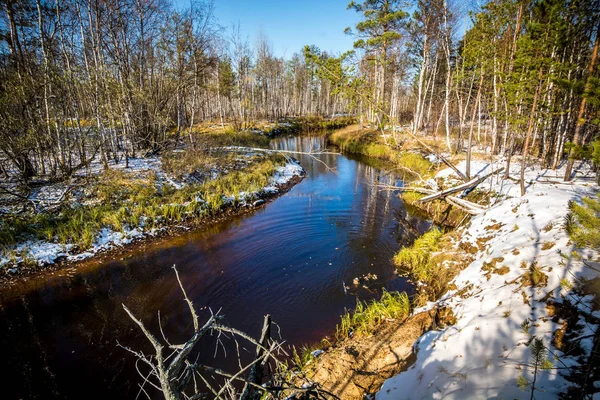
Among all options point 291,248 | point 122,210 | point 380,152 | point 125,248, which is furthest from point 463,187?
point 380,152

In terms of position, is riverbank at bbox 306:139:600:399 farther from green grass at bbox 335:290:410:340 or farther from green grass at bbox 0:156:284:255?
green grass at bbox 0:156:284:255

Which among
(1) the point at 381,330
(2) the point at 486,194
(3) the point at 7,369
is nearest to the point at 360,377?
(1) the point at 381,330

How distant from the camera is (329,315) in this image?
20.5ft

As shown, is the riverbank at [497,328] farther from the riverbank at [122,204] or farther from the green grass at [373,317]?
the riverbank at [122,204]

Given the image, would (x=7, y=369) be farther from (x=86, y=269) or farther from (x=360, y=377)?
(x=360, y=377)

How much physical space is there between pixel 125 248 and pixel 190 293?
3730mm

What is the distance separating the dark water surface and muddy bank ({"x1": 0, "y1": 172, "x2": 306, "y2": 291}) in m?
0.28

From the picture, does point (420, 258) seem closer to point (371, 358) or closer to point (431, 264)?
point (431, 264)

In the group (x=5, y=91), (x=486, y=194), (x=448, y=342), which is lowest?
(x=448, y=342)

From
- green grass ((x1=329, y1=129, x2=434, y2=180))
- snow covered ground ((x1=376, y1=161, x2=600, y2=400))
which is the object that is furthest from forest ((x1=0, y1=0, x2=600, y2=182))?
green grass ((x1=329, y1=129, x2=434, y2=180))

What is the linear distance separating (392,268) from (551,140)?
10400 millimetres

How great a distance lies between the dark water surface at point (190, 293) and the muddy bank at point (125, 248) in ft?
0.93

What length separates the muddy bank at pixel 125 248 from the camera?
742 cm

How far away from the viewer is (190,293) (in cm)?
704
